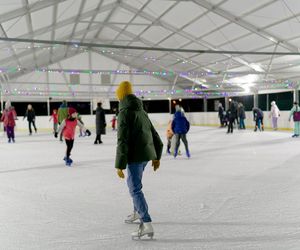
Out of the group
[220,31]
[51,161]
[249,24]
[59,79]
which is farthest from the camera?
[59,79]

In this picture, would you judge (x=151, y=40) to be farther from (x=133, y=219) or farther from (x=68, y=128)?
(x=133, y=219)

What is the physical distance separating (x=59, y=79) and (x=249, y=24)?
15407 mm

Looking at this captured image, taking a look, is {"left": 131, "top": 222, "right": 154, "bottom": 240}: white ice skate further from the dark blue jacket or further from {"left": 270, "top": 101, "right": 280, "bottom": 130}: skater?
{"left": 270, "top": 101, "right": 280, "bottom": 130}: skater

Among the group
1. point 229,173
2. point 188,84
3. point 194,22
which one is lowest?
point 229,173

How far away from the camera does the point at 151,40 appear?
19000mm

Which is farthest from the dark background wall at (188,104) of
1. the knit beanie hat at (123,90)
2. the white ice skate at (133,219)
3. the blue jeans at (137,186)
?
the blue jeans at (137,186)

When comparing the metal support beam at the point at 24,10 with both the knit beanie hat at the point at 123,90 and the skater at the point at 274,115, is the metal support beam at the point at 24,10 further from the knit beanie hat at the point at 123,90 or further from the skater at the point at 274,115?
the skater at the point at 274,115

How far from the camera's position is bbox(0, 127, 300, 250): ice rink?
99.4 inches

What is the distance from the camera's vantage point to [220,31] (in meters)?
14.8

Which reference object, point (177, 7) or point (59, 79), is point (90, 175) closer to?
point (177, 7)

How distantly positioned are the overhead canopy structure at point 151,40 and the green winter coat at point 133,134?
6387 mm

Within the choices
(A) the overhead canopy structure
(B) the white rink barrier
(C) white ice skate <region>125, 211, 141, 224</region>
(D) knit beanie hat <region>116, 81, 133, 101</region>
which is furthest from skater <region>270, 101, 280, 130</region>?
(D) knit beanie hat <region>116, 81, 133, 101</region>

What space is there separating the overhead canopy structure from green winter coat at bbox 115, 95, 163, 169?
21.0 feet

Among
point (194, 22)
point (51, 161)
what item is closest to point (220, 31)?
point (194, 22)
